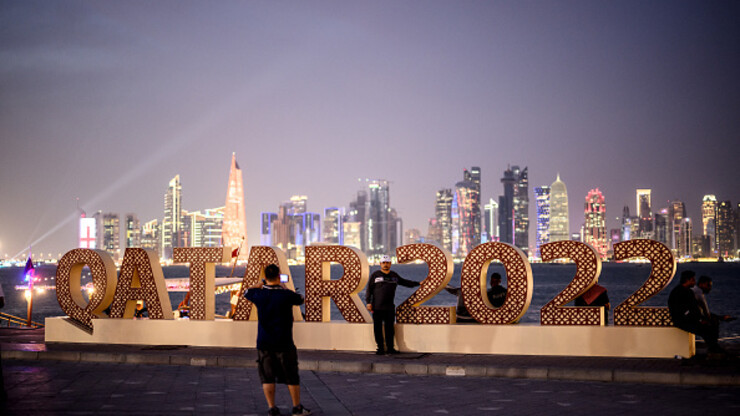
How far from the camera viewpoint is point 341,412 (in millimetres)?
9750

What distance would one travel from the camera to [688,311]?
13492 millimetres

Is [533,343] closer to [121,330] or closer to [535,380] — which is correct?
[535,380]

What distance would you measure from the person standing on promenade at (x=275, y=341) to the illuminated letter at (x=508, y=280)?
21.0ft

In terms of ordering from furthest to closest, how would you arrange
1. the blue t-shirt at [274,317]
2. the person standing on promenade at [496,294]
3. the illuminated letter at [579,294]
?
the person standing on promenade at [496,294], the illuminated letter at [579,294], the blue t-shirt at [274,317]

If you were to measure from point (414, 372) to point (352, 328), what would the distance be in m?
2.90

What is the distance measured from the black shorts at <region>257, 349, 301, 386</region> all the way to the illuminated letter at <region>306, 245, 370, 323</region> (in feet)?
20.8

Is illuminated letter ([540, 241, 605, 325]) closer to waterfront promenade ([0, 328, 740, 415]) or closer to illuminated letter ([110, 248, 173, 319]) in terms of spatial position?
waterfront promenade ([0, 328, 740, 415])

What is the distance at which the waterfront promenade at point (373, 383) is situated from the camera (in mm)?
10039

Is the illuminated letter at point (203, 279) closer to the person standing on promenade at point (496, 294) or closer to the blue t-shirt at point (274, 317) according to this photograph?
the person standing on promenade at point (496, 294)

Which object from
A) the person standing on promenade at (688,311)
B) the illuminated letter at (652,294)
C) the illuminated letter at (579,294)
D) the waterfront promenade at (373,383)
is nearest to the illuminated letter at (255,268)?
the waterfront promenade at (373,383)

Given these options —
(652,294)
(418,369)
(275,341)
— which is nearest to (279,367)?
(275,341)

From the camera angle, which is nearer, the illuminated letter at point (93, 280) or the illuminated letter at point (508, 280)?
the illuminated letter at point (508, 280)

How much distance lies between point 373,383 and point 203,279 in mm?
6372

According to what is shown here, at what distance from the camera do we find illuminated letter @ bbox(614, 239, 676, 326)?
14.3 m
